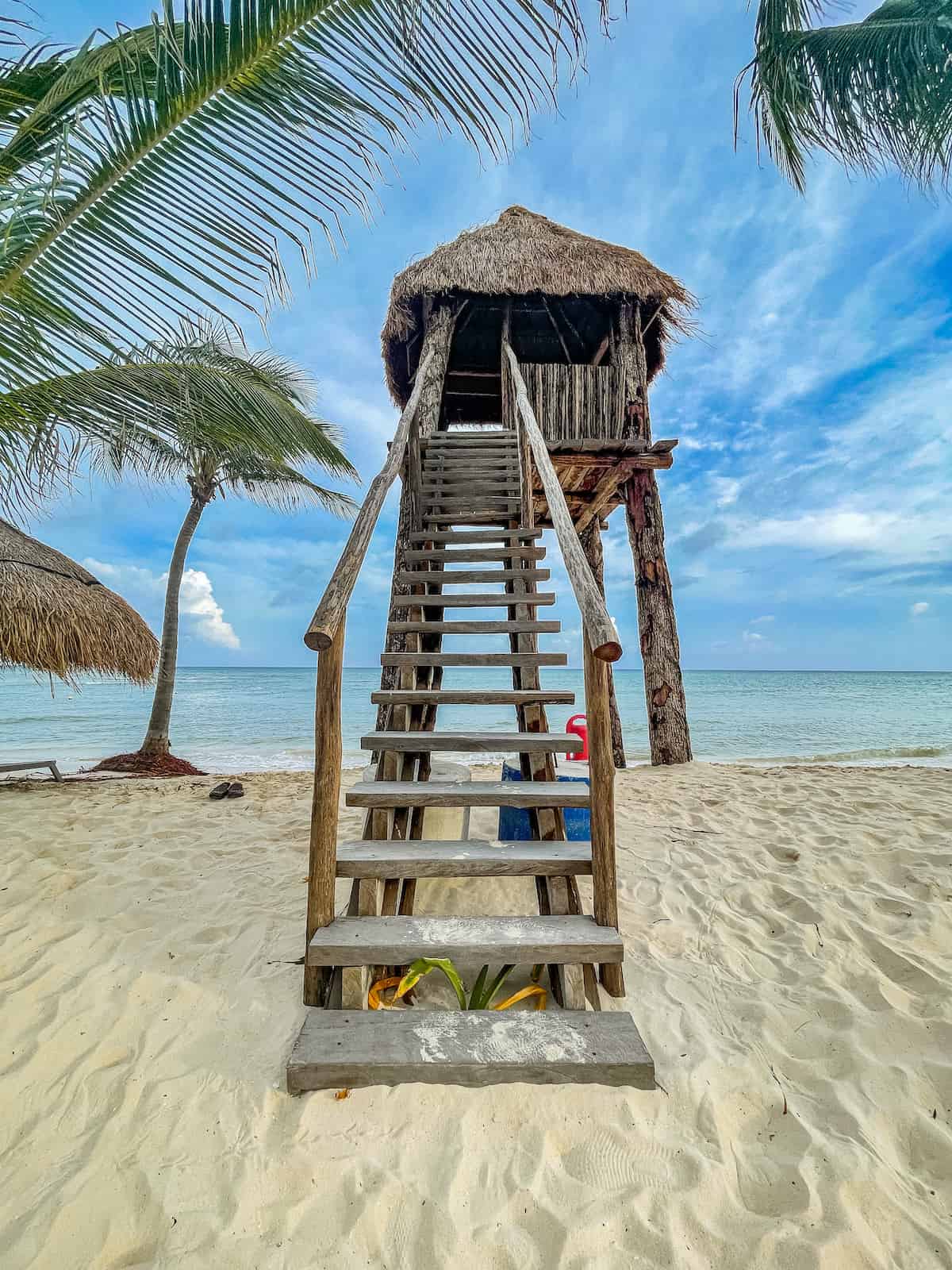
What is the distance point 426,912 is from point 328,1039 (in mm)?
1175

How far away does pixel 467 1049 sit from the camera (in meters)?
1.58

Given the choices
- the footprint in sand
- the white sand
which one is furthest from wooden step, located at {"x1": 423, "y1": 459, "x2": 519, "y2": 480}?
the footprint in sand

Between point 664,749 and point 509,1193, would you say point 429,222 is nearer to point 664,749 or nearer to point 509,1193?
point 664,749

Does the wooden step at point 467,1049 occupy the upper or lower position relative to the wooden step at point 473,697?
lower

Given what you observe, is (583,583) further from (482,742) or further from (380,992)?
(380,992)

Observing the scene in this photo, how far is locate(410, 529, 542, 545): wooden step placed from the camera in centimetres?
411

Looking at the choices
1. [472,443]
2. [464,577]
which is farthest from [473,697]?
[472,443]

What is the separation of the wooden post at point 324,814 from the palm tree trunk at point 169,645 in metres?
7.28

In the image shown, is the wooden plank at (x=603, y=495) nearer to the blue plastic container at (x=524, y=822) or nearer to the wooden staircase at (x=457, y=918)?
the blue plastic container at (x=524, y=822)

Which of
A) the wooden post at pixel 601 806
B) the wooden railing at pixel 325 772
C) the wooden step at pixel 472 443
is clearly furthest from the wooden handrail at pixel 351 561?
the wooden step at pixel 472 443

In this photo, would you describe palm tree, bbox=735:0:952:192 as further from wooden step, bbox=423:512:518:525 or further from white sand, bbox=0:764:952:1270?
white sand, bbox=0:764:952:1270

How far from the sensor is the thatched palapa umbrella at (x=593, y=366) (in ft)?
19.7

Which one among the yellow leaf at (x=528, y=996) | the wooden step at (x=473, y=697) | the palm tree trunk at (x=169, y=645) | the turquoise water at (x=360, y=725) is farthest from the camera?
the turquoise water at (x=360, y=725)

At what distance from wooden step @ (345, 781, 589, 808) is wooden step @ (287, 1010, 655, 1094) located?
2.24ft
